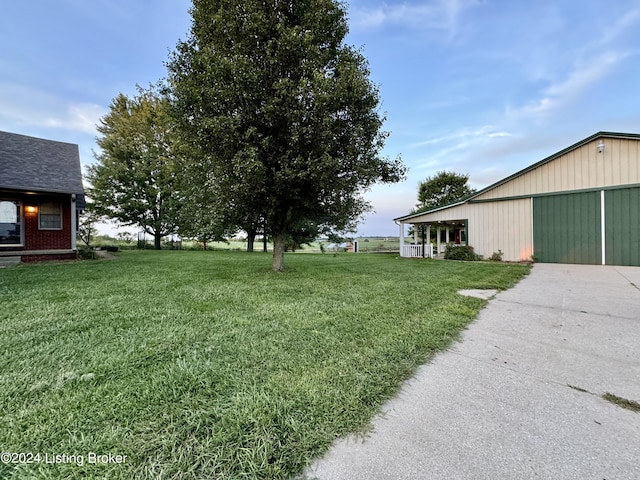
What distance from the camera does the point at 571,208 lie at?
10.4 meters

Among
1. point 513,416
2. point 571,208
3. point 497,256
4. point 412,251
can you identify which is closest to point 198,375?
point 513,416

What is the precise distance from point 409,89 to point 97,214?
20976 millimetres

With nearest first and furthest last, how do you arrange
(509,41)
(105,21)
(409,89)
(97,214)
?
(105,21)
(509,41)
(409,89)
(97,214)

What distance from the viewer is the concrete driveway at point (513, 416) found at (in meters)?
1.30

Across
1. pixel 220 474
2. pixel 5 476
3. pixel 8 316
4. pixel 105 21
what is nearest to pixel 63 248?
pixel 105 21

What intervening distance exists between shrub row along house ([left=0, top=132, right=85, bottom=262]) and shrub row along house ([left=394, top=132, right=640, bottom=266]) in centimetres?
1691

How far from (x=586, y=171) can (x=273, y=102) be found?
1178 cm

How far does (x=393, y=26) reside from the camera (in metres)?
9.01

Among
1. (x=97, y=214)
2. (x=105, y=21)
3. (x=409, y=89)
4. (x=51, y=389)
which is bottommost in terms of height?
(x=51, y=389)

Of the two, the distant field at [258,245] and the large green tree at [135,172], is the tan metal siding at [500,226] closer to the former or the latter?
the distant field at [258,245]

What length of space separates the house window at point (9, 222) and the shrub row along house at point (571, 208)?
1842cm

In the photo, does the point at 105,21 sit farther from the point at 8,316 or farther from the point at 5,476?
the point at 5,476

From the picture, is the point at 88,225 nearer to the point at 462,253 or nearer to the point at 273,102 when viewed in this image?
the point at 273,102

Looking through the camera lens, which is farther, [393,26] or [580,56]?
[580,56]
